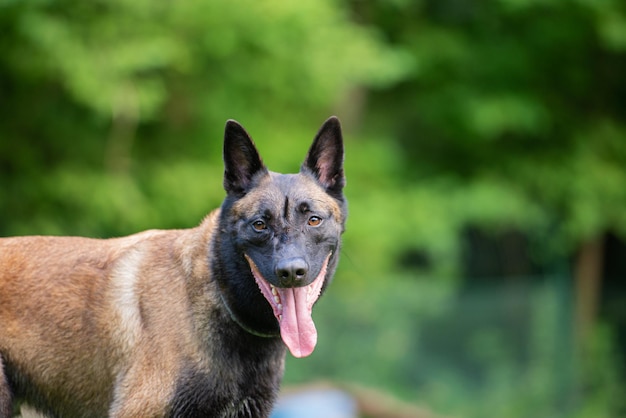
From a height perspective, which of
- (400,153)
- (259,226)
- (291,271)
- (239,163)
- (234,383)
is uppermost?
(239,163)

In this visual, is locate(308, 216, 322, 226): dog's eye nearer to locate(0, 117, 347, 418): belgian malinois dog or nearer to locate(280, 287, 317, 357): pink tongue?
locate(0, 117, 347, 418): belgian malinois dog

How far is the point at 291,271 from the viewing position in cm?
348

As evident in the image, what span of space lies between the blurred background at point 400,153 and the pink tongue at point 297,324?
207 inches

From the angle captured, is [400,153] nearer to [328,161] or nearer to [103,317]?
[328,161]

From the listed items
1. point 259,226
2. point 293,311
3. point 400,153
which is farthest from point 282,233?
point 400,153

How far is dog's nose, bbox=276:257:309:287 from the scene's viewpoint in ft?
11.4

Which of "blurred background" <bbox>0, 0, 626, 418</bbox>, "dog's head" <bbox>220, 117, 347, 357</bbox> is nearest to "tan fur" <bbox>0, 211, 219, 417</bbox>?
"dog's head" <bbox>220, 117, 347, 357</bbox>

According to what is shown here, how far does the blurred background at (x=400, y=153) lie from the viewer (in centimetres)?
895

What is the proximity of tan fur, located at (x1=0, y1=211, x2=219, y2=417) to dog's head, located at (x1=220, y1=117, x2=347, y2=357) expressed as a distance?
0.56ft

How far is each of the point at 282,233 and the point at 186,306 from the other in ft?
1.70

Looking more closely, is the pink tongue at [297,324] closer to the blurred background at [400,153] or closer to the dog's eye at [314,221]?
the dog's eye at [314,221]

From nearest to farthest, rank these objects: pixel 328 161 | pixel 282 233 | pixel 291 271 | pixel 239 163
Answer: pixel 291 271, pixel 282 233, pixel 239 163, pixel 328 161

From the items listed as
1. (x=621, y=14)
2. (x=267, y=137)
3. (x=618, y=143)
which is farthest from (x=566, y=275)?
(x=267, y=137)

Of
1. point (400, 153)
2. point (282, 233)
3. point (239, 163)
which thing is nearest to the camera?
point (282, 233)
